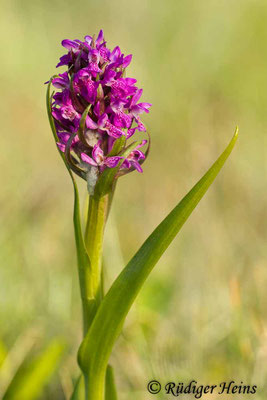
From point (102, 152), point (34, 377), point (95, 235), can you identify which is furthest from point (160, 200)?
point (102, 152)

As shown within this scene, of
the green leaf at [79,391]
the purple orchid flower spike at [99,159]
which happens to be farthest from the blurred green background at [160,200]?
the purple orchid flower spike at [99,159]

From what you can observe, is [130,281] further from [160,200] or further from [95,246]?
[160,200]

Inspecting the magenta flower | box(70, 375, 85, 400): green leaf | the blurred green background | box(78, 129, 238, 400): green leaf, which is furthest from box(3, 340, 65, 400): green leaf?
the magenta flower

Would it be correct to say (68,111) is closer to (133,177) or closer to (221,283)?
(221,283)

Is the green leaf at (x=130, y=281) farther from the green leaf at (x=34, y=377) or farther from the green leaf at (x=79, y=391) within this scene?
the green leaf at (x=34, y=377)

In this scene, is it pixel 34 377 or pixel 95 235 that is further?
pixel 34 377

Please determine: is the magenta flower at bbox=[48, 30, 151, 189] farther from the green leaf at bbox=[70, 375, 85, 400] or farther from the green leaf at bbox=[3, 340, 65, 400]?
the green leaf at bbox=[3, 340, 65, 400]
